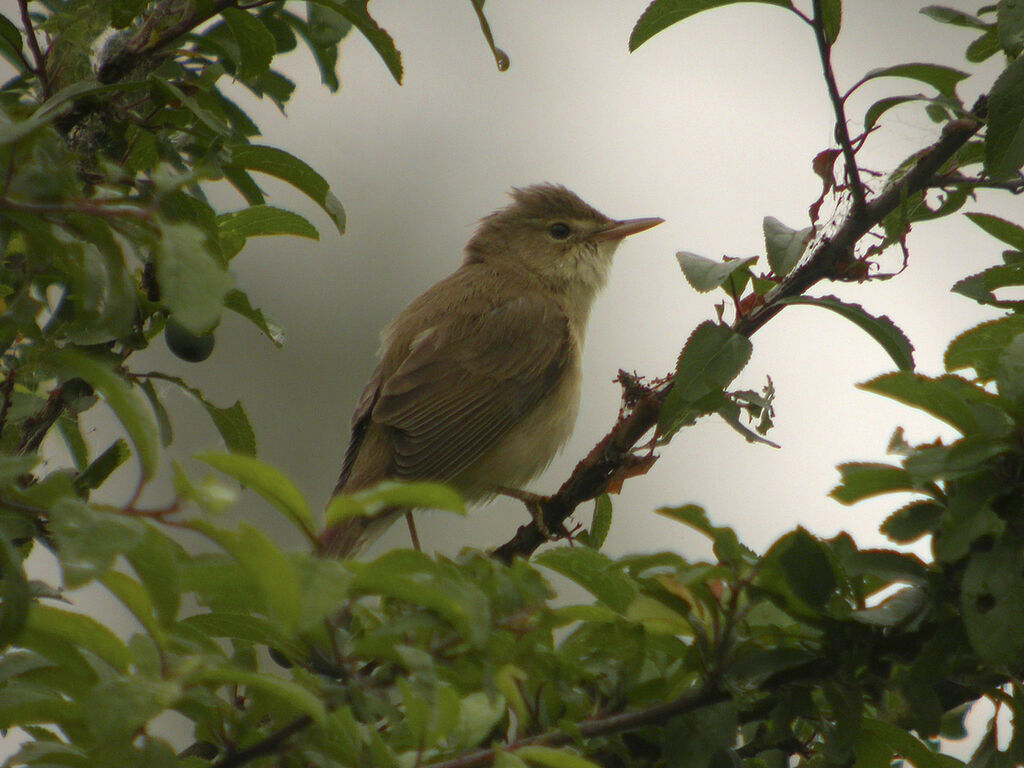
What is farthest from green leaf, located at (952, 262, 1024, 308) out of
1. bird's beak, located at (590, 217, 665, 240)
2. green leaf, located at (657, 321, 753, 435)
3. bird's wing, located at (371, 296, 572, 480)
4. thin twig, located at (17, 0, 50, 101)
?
bird's beak, located at (590, 217, 665, 240)

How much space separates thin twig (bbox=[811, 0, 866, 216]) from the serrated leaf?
1.06 m

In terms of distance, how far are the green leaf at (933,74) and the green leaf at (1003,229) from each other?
0.25 metres

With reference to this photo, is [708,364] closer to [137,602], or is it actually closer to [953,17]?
[953,17]

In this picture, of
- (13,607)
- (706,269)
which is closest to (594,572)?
(706,269)

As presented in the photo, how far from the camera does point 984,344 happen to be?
1.51 meters

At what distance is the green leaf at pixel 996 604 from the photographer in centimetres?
122

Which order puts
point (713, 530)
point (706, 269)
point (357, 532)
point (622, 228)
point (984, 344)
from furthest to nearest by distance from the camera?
point (622, 228), point (357, 532), point (706, 269), point (984, 344), point (713, 530)

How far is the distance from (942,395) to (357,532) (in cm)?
237

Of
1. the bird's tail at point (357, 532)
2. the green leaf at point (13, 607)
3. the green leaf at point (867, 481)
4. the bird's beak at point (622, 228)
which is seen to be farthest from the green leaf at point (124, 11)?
the bird's beak at point (622, 228)

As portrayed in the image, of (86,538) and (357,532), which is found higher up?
(86,538)

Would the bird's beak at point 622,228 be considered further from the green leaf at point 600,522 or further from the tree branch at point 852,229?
the tree branch at point 852,229

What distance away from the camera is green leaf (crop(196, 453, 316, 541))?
0.95 metres

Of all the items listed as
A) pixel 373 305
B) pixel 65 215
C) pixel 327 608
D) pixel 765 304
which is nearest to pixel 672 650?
pixel 327 608

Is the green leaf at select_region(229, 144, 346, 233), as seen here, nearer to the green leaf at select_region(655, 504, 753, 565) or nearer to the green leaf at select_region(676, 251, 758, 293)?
the green leaf at select_region(676, 251, 758, 293)
